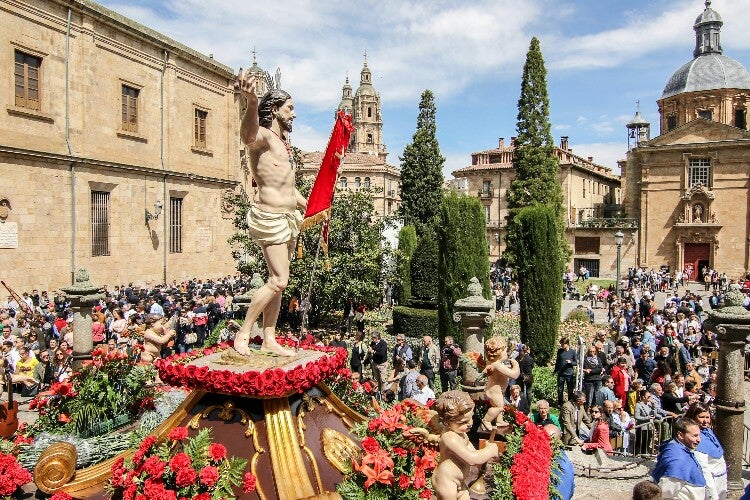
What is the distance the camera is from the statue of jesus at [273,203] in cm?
611

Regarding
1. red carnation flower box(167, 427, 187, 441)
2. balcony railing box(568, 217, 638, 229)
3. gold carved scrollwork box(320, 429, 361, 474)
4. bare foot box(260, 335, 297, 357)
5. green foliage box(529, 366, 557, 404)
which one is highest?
balcony railing box(568, 217, 638, 229)

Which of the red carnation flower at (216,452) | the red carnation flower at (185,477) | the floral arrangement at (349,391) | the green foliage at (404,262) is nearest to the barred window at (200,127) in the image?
the green foliage at (404,262)

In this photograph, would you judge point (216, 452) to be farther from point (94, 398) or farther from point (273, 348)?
point (94, 398)

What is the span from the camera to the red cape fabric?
22.4 ft

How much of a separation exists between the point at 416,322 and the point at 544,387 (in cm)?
719

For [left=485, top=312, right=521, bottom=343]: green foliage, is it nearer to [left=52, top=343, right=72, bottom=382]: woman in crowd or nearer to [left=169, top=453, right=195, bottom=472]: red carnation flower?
[left=52, top=343, right=72, bottom=382]: woman in crowd

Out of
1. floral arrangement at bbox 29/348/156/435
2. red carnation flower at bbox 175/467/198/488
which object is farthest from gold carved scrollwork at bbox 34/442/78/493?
red carnation flower at bbox 175/467/198/488

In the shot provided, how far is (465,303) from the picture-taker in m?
9.06

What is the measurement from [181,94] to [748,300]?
24.2 metres

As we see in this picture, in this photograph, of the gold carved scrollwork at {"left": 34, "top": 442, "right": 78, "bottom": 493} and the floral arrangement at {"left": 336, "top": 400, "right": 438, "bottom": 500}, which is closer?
the floral arrangement at {"left": 336, "top": 400, "right": 438, "bottom": 500}

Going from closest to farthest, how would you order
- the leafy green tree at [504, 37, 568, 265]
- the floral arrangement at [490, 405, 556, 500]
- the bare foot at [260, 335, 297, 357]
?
1. the floral arrangement at [490, 405, 556, 500]
2. the bare foot at [260, 335, 297, 357]
3. the leafy green tree at [504, 37, 568, 265]

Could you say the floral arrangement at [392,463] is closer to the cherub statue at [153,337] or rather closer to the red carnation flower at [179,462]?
the red carnation flower at [179,462]

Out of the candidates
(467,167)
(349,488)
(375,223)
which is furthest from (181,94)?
(467,167)

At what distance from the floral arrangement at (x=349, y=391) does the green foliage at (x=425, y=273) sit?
15.4 meters
